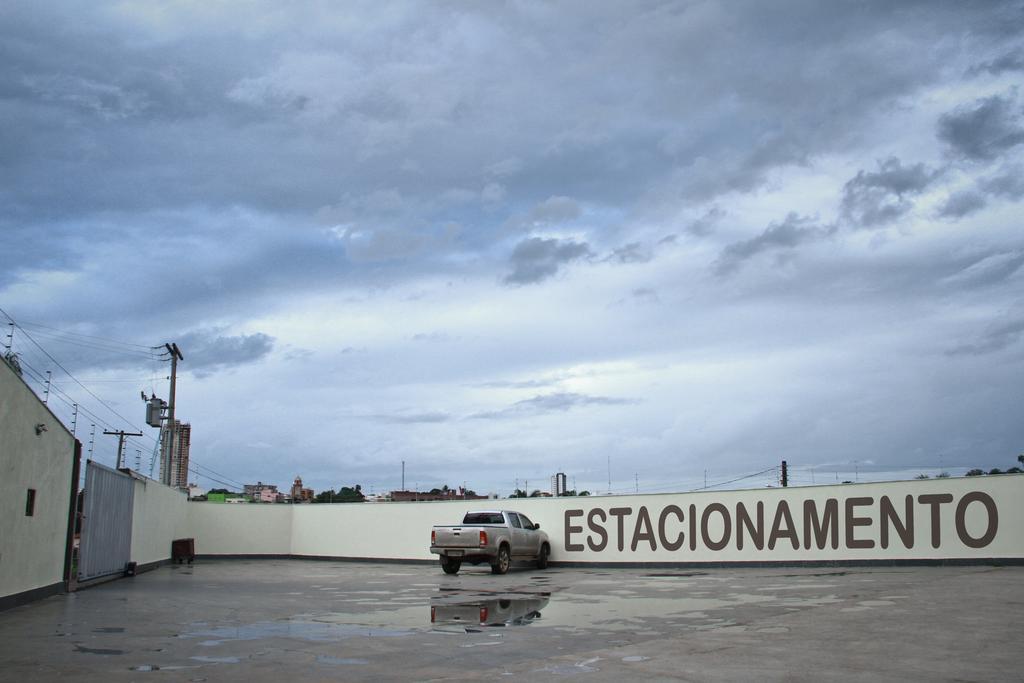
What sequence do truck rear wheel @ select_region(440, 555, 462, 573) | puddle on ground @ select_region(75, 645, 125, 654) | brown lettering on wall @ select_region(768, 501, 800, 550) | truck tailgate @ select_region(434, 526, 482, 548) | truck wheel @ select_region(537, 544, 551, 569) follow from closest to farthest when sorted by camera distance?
puddle on ground @ select_region(75, 645, 125, 654)
brown lettering on wall @ select_region(768, 501, 800, 550)
truck tailgate @ select_region(434, 526, 482, 548)
truck rear wheel @ select_region(440, 555, 462, 573)
truck wheel @ select_region(537, 544, 551, 569)

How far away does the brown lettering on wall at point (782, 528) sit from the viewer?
2605 centimetres

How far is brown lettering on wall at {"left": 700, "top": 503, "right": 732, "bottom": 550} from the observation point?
27.3m

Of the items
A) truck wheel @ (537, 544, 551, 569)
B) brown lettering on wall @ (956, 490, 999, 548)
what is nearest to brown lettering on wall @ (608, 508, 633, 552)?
truck wheel @ (537, 544, 551, 569)

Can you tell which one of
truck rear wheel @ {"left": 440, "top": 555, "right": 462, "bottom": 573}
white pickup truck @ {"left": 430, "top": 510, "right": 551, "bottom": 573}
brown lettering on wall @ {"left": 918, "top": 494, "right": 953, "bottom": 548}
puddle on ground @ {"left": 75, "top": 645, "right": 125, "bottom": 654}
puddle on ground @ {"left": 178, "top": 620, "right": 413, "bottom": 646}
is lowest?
truck rear wheel @ {"left": 440, "top": 555, "right": 462, "bottom": 573}

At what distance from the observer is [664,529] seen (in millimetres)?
28781

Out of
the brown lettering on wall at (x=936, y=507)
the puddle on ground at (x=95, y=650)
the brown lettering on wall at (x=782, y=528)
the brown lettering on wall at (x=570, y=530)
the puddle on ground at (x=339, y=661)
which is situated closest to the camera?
the puddle on ground at (x=339, y=661)

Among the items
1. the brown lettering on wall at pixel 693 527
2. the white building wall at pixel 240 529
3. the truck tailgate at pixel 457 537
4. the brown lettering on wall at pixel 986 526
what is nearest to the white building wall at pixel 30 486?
the truck tailgate at pixel 457 537

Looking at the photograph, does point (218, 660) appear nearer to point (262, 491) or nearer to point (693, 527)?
point (693, 527)

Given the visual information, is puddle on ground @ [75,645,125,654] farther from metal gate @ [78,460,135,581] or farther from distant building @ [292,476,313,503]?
distant building @ [292,476,313,503]

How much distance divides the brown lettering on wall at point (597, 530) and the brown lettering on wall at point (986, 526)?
36.5 ft

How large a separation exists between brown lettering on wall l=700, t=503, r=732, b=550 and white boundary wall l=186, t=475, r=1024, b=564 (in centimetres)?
3

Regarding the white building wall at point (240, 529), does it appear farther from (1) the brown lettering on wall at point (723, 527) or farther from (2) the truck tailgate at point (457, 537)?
(1) the brown lettering on wall at point (723, 527)

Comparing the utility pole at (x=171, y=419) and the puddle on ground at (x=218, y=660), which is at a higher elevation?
the utility pole at (x=171, y=419)

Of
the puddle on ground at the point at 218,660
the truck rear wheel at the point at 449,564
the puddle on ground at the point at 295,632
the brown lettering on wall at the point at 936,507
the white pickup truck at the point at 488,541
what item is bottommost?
the truck rear wheel at the point at 449,564
